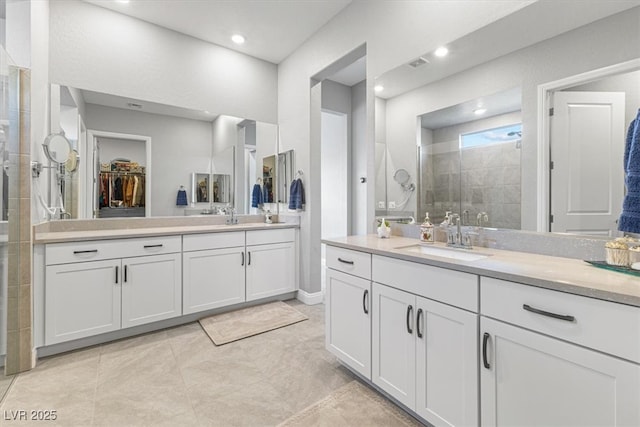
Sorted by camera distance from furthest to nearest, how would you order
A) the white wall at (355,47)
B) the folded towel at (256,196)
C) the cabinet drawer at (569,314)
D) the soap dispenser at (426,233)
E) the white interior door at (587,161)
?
the folded towel at (256,196) < the soap dispenser at (426,233) < the white wall at (355,47) < the white interior door at (587,161) < the cabinet drawer at (569,314)

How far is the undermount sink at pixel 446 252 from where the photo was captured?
1.62 m

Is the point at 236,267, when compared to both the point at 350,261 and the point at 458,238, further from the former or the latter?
the point at 458,238

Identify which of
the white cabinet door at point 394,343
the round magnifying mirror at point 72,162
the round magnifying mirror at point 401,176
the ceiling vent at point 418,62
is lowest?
the white cabinet door at point 394,343

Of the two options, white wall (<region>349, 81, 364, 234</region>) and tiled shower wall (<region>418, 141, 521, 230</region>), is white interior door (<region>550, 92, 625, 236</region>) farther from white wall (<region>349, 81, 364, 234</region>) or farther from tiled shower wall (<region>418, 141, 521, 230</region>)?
white wall (<region>349, 81, 364, 234</region>)

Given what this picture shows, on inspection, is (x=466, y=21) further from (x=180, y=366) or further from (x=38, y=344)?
(x=38, y=344)

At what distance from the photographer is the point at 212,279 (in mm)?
2824

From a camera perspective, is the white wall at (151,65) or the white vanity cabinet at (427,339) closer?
the white vanity cabinet at (427,339)

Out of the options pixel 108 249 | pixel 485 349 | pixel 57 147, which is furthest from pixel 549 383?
pixel 57 147

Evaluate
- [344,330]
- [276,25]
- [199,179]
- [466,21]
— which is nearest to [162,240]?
[199,179]

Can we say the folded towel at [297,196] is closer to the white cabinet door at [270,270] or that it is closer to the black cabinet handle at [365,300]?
the white cabinet door at [270,270]

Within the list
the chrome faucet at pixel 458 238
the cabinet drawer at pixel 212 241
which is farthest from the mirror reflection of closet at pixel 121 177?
the chrome faucet at pixel 458 238

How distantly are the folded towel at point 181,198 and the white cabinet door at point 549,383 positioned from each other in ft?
9.76

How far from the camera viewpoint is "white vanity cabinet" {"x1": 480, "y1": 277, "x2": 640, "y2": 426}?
86cm

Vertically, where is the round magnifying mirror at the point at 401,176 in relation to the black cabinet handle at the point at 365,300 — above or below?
above
